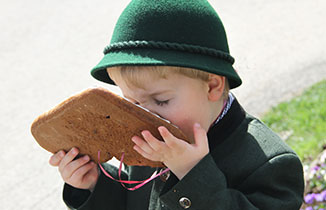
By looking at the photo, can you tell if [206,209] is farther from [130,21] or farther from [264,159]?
[130,21]

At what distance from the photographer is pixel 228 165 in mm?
1580

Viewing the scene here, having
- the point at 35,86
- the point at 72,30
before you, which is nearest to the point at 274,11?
the point at 72,30

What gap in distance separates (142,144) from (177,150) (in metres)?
0.12

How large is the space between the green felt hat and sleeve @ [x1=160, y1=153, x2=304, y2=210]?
0.34 meters

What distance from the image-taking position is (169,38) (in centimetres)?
140

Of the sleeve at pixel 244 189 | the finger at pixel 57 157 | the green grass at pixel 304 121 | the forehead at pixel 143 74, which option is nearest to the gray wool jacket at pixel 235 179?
the sleeve at pixel 244 189

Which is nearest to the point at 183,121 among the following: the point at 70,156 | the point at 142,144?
the point at 142,144

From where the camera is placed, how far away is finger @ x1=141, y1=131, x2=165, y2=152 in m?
1.37

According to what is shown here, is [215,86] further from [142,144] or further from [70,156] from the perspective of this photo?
[70,156]

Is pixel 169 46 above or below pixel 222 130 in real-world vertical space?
above

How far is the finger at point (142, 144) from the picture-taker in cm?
142

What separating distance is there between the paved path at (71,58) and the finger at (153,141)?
204cm

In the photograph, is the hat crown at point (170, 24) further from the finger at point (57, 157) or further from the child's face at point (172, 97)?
the finger at point (57, 157)

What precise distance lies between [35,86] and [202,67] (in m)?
3.86
